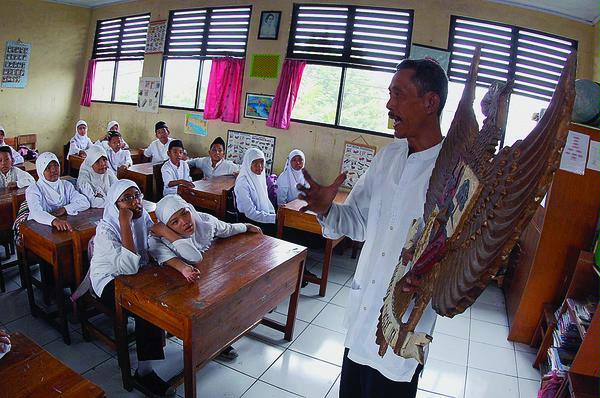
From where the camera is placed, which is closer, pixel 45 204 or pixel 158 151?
pixel 45 204

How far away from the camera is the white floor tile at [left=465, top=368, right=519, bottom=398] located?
8.00ft

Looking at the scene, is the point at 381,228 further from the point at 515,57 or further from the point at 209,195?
the point at 515,57

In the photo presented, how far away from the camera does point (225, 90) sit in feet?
18.8

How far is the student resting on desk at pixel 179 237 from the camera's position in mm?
2042

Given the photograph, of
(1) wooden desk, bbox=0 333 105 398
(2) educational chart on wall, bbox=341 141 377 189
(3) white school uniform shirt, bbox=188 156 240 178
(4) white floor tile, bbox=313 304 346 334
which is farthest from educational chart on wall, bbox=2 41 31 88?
(1) wooden desk, bbox=0 333 105 398

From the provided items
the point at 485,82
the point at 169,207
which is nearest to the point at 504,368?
the point at 169,207

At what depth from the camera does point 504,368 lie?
107 inches

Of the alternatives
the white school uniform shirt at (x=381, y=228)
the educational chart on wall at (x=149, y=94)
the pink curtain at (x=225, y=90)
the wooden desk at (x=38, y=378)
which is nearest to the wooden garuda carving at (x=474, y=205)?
the white school uniform shirt at (x=381, y=228)

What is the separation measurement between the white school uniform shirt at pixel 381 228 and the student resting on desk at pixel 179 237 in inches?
40.4

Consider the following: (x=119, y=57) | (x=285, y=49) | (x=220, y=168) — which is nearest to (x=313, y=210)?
(x=220, y=168)

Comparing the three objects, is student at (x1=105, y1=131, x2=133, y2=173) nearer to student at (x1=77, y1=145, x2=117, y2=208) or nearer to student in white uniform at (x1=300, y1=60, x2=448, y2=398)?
student at (x1=77, y1=145, x2=117, y2=208)

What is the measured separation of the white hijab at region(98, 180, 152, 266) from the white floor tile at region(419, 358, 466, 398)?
1.98 meters

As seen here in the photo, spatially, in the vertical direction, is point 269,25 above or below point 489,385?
above

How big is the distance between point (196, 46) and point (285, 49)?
68.9 inches
